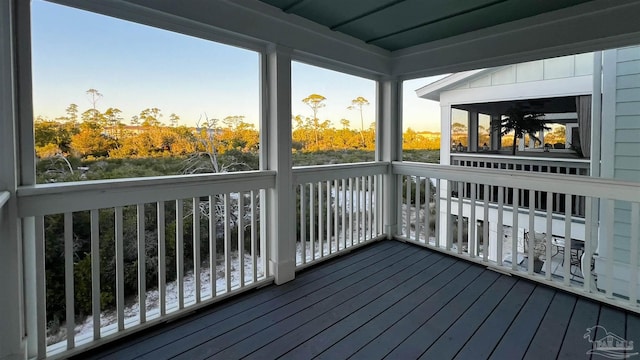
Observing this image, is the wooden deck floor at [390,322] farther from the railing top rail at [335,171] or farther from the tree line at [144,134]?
the tree line at [144,134]

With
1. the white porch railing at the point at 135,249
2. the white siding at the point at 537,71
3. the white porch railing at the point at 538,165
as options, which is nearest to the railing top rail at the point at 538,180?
the white porch railing at the point at 538,165

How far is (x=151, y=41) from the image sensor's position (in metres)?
2.06

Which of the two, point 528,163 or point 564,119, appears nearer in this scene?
point 564,119

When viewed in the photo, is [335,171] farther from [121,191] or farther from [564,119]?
[564,119]

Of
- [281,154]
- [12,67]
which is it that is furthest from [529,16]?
[12,67]

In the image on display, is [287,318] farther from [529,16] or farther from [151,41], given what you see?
[529,16]

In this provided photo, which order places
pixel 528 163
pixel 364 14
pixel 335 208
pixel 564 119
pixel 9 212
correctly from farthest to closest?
pixel 335 208
pixel 528 163
pixel 564 119
pixel 364 14
pixel 9 212

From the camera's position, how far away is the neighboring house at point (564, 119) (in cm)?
279

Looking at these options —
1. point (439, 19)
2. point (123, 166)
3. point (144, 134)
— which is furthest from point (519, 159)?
point (123, 166)

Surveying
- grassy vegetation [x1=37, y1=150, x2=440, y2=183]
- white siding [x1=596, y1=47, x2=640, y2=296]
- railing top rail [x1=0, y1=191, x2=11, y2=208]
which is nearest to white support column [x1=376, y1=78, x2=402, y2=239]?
grassy vegetation [x1=37, y1=150, x2=440, y2=183]

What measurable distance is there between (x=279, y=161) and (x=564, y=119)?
2710 millimetres

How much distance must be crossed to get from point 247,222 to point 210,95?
1082mm

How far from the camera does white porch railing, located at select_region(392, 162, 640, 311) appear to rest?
95.8 inches

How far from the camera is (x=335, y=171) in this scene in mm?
3324
